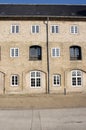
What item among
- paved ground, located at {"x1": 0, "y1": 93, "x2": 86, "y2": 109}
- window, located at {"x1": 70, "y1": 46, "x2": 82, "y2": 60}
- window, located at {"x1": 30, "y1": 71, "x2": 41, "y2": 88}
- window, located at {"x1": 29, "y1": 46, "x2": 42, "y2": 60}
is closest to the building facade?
window, located at {"x1": 30, "y1": 71, "x2": 41, "y2": 88}

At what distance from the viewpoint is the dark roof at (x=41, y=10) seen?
3406cm

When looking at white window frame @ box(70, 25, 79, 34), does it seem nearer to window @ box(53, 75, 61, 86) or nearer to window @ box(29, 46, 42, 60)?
window @ box(29, 46, 42, 60)

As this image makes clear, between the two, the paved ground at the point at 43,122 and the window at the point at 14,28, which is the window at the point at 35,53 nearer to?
the window at the point at 14,28

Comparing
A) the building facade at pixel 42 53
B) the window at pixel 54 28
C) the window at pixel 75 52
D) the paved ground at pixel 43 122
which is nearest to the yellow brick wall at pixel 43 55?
the building facade at pixel 42 53

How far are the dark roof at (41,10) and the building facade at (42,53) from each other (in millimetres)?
131

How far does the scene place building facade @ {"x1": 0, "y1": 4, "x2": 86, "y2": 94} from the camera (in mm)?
33219

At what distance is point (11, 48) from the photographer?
33.5 m

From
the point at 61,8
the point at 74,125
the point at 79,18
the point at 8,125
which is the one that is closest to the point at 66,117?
the point at 74,125

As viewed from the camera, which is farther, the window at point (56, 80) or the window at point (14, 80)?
the window at point (56, 80)

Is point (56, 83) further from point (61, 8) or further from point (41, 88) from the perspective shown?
point (61, 8)

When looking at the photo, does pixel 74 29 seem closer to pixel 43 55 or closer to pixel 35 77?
pixel 43 55

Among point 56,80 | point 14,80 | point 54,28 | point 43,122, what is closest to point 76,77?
point 56,80

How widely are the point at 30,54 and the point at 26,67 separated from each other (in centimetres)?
190

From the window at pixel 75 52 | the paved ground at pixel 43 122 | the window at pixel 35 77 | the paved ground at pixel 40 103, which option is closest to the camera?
the paved ground at pixel 43 122
